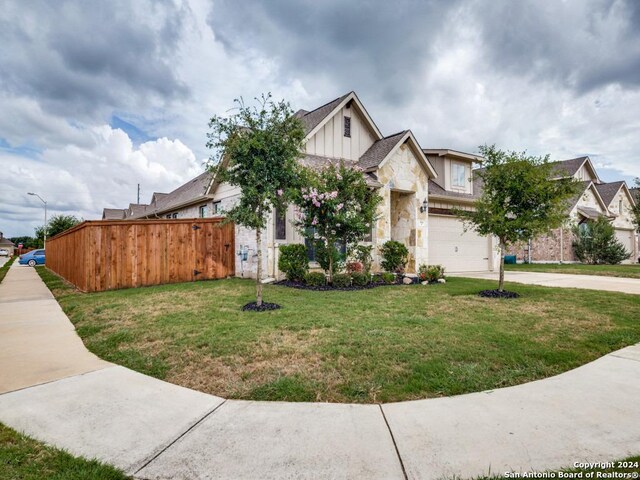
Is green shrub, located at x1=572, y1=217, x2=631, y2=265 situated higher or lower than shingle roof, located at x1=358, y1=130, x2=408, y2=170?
lower

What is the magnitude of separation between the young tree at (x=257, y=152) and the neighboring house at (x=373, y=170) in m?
4.67

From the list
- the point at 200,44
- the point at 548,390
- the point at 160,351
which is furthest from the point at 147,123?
the point at 548,390

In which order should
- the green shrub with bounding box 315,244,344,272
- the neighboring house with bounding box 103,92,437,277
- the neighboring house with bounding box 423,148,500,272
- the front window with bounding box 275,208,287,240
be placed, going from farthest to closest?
the neighboring house with bounding box 423,148,500,272
the neighboring house with bounding box 103,92,437,277
the front window with bounding box 275,208,287,240
the green shrub with bounding box 315,244,344,272

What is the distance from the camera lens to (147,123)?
1555cm

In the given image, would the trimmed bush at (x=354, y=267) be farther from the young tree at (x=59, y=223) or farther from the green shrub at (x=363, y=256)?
the young tree at (x=59, y=223)

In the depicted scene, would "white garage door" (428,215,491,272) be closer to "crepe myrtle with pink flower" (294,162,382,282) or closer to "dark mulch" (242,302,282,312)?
"crepe myrtle with pink flower" (294,162,382,282)

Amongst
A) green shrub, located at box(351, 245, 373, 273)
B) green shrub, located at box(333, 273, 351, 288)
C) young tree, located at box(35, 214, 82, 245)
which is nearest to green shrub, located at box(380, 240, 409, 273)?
green shrub, located at box(351, 245, 373, 273)

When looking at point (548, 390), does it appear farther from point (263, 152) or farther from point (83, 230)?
point (83, 230)

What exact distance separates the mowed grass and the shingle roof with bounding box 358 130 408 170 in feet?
20.6

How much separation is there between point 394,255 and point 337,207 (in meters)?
4.03

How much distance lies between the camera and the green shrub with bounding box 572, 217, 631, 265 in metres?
20.7

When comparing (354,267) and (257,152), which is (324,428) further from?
(354,267)

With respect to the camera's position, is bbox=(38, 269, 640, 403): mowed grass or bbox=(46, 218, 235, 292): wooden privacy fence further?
bbox=(46, 218, 235, 292): wooden privacy fence

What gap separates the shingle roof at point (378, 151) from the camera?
1298 cm
